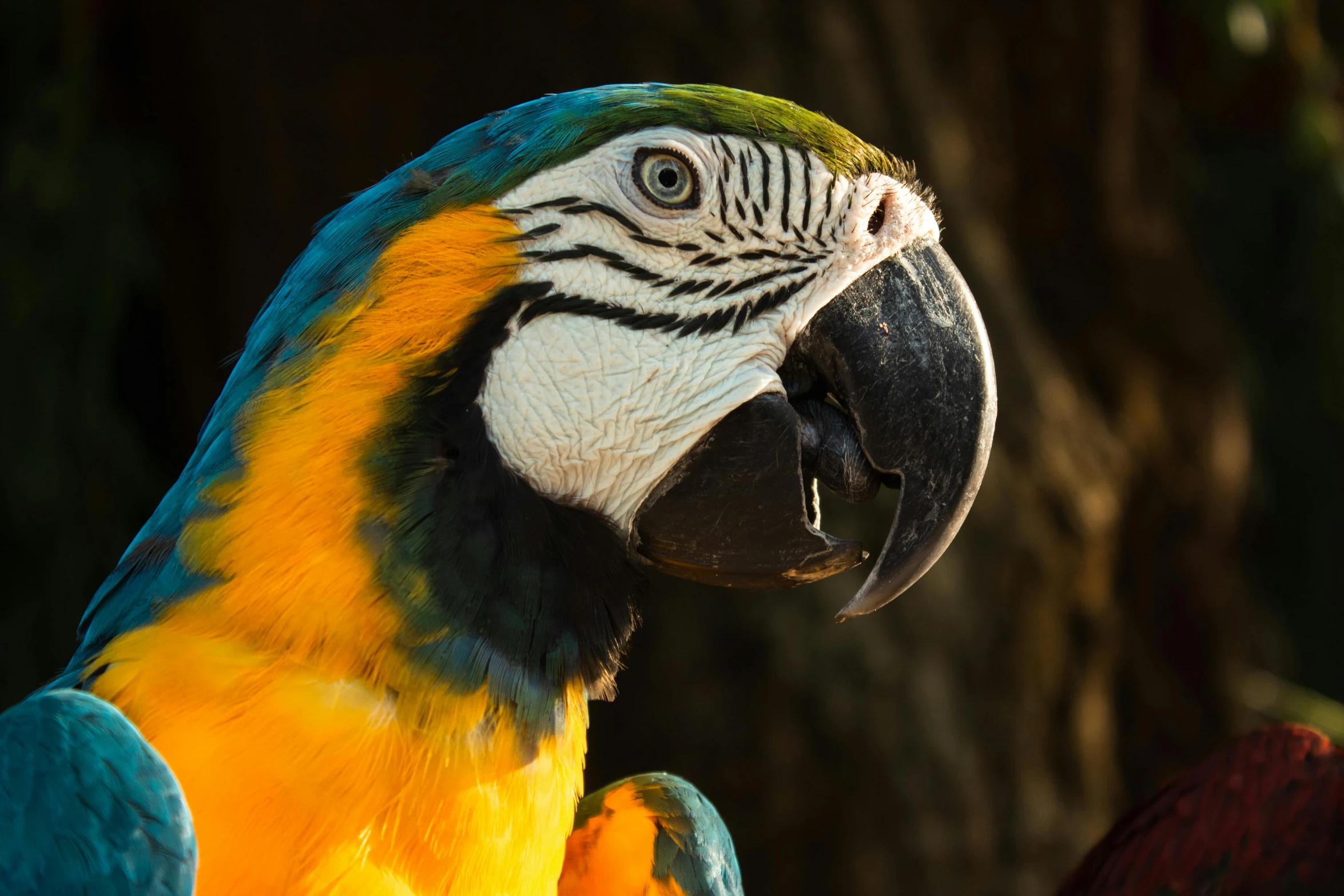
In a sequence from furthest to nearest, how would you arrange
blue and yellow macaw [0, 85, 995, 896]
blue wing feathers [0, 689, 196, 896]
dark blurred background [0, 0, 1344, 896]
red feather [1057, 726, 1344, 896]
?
dark blurred background [0, 0, 1344, 896]
red feather [1057, 726, 1344, 896]
blue and yellow macaw [0, 85, 995, 896]
blue wing feathers [0, 689, 196, 896]

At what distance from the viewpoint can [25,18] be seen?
10.9 feet

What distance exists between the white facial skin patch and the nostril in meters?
0.03

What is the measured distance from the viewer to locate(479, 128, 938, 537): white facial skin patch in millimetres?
1245

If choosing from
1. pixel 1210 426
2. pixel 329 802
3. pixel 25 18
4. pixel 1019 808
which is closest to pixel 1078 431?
pixel 1210 426

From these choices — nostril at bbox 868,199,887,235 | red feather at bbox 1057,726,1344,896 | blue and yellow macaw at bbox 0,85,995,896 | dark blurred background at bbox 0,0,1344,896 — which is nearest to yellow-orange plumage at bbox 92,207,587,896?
blue and yellow macaw at bbox 0,85,995,896

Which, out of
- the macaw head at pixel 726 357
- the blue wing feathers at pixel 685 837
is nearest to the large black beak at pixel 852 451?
the macaw head at pixel 726 357

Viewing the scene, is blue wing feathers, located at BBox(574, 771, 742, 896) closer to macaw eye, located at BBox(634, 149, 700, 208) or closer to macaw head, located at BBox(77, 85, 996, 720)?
macaw head, located at BBox(77, 85, 996, 720)

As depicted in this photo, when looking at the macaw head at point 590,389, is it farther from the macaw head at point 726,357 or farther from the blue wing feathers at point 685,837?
the blue wing feathers at point 685,837

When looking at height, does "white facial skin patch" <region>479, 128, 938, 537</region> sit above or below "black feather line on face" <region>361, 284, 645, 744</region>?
above

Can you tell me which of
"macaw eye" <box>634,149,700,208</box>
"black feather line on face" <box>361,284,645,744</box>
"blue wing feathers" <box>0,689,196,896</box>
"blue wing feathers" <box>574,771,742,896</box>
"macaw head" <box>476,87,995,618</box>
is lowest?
"blue wing feathers" <box>574,771,742,896</box>

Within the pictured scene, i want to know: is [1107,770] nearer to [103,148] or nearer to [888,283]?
[888,283]

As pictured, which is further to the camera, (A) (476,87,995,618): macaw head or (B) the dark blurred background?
(B) the dark blurred background

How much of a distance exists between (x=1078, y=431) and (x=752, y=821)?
1362 mm

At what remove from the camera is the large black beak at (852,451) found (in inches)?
49.3
